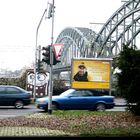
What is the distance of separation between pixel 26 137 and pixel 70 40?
359 ft

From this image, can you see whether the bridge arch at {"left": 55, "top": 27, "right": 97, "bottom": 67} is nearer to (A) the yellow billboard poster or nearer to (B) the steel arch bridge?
A: (B) the steel arch bridge

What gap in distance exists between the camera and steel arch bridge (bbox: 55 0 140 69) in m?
77.9

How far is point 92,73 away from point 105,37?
2284 inches

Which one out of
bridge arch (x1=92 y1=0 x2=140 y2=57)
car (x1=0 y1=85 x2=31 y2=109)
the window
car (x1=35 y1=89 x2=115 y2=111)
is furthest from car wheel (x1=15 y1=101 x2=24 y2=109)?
bridge arch (x1=92 y1=0 x2=140 y2=57)

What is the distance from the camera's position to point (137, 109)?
18.9 m

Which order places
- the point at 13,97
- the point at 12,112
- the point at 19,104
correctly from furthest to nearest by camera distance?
1. the point at 19,104
2. the point at 13,97
3. the point at 12,112

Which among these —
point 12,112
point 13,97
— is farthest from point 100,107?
point 13,97

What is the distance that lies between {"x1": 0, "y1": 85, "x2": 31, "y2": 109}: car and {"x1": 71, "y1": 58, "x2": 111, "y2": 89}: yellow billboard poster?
6849 millimetres

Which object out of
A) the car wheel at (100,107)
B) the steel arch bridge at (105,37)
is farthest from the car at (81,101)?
the steel arch bridge at (105,37)

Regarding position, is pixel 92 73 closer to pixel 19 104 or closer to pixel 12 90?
pixel 19 104

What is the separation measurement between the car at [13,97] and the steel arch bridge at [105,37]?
2929 centimetres

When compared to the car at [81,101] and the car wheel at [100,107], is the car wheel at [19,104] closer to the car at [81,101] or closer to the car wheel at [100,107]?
the car at [81,101]

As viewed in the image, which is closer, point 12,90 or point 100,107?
point 100,107

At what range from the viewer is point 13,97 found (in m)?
29.6
